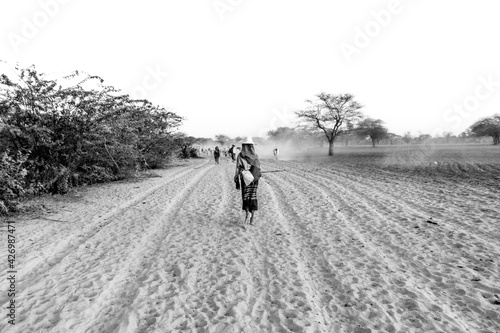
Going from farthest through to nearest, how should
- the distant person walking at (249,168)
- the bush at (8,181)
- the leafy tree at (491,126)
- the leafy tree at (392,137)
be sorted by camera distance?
the leafy tree at (392,137), the leafy tree at (491,126), the bush at (8,181), the distant person walking at (249,168)

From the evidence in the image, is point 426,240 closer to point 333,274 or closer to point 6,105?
point 333,274

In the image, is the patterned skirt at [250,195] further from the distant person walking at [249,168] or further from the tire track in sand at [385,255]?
the tire track in sand at [385,255]

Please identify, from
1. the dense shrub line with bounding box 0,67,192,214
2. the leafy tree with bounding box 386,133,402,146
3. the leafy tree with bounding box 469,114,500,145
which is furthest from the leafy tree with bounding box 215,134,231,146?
the dense shrub line with bounding box 0,67,192,214

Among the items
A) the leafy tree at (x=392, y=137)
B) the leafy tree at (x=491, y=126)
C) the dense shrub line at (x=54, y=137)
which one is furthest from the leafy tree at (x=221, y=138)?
the dense shrub line at (x=54, y=137)

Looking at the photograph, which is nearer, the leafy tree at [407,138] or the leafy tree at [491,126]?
the leafy tree at [491,126]

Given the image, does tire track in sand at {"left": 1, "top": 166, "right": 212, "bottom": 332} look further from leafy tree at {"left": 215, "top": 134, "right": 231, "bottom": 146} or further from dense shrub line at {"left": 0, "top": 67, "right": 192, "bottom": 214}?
leafy tree at {"left": 215, "top": 134, "right": 231, "bottom": 146}

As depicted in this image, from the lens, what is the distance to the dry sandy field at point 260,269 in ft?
9.56

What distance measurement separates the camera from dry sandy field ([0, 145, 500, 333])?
2914 millimetres

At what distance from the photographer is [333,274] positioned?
3.89 m

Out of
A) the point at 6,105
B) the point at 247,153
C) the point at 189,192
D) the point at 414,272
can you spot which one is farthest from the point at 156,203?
the point at 414,272

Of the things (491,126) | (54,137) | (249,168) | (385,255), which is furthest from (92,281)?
(491,126)

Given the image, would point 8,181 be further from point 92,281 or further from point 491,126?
point 491,126

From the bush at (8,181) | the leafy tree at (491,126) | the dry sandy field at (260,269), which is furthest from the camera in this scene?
the leafy tree at (491,126)

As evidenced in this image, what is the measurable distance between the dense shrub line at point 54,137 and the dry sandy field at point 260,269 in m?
1.36
